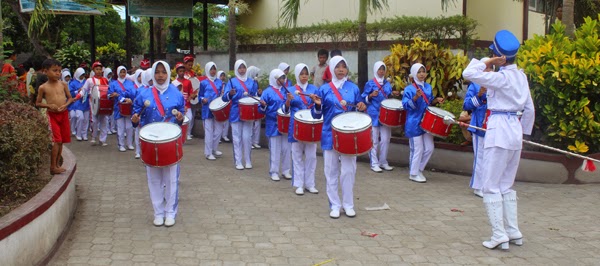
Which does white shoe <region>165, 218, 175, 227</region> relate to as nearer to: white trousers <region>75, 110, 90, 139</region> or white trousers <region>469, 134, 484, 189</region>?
white trousers <region>469, 134, 484, 189</region>

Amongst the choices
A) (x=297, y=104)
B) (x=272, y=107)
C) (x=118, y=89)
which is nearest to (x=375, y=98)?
(x=272, y=107)

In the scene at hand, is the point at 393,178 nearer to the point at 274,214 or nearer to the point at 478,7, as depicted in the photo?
the point at 274,214

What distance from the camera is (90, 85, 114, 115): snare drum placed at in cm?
1230

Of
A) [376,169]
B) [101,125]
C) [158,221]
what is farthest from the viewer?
[101,125]

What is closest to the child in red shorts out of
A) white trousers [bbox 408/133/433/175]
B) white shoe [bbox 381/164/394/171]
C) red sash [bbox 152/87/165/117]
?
red sash [bbox 152/87/165/117]

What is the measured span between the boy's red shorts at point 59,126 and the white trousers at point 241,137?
135 inches

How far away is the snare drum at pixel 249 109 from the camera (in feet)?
32.2

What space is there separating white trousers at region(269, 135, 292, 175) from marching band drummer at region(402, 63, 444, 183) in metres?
1.91

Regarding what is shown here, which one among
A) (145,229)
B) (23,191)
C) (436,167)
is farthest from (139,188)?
(436,167)

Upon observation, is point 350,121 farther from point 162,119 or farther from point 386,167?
point 386,167

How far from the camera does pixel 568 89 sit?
331 inches

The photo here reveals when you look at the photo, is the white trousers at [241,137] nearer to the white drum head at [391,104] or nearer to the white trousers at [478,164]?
the white drum head at [391,104]

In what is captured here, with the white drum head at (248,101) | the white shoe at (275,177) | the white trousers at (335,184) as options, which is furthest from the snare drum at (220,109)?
the white trousers at (335,184)

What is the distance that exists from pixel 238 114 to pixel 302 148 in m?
2.06
